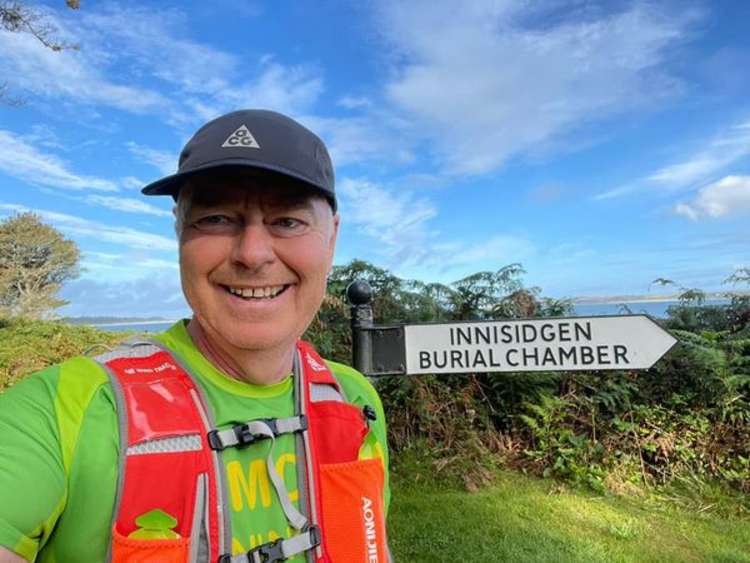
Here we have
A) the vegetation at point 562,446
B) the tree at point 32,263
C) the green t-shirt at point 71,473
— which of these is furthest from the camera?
the tree at point 32,263

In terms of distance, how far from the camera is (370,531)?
1.23 meters

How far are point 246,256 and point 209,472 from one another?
1.37ft

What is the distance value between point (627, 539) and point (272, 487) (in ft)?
10.1

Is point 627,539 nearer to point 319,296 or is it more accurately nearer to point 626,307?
point 626,307

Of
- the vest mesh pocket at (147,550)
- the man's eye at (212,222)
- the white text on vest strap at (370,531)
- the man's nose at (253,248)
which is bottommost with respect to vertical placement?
the white text on vest strap at (370,531)

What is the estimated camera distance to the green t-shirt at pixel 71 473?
839 mm

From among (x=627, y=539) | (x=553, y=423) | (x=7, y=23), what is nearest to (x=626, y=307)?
(x=553, y=423)

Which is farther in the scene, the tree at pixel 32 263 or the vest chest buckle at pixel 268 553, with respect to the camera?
the tree at pixel 32 263

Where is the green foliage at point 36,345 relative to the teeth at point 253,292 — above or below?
above

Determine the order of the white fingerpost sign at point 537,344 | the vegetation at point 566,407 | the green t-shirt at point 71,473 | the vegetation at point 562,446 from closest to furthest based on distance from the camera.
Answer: the green t-shirt at point 71,473 → the white fingerpost sign at point 537,344 → the vegetation at point 562,446 → the vegetation at point 566,407

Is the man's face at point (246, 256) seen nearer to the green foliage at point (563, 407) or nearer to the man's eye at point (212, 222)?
the man's eye at point (212, 222)

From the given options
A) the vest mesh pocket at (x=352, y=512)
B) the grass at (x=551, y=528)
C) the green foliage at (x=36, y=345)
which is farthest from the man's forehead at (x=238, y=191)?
the green foliage at (x=36, y=345)

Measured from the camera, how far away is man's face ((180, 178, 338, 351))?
3.59ft

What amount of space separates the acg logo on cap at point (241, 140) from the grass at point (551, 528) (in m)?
2.92
